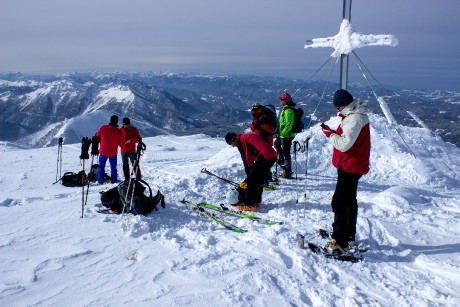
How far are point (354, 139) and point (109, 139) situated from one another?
7621 millimetres

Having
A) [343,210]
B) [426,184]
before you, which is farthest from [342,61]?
[343,210]

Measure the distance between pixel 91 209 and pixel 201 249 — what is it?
3050 mm

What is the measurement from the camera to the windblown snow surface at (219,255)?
162 inches

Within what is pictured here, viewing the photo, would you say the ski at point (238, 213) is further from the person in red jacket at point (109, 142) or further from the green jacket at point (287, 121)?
the person in red jacket at point (109, 142)

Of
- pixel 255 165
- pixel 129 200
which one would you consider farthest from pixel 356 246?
pixel 129 200

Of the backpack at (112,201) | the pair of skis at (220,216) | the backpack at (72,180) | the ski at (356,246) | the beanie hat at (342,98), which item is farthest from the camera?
the backpack at (72,180)

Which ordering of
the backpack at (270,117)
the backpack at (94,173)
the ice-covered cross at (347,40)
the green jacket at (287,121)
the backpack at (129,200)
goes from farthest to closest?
the ice-covered cross at (347,40), the backpack at (94,173), the green jacket at (287,121), the backpack at (270,117), the backpack at (129,200)

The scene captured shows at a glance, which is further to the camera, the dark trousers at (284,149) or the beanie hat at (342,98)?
the dark trousers at (284,149)

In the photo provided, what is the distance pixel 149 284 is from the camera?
427 cm

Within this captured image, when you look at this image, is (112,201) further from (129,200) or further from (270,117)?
(270,117)

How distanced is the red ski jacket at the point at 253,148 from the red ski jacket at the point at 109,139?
176 inches

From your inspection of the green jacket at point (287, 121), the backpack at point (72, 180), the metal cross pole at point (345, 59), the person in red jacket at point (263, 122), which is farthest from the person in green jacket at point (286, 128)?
the backpack at point (72, 180)

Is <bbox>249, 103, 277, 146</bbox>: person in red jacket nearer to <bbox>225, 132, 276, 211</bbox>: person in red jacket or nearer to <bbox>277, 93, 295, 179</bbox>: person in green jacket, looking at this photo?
<bbox>225, 132, 276, 211</bbox>: person in red jacket

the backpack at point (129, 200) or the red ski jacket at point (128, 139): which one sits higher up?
the red ski jacket at point (128, 139)
